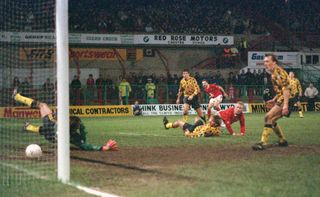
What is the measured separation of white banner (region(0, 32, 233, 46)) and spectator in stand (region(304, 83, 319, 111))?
21.3 feet

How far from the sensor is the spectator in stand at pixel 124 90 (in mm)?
32125

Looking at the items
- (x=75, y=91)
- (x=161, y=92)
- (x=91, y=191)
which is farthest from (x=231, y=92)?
(x=91, y=191)

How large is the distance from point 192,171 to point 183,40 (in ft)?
93.9

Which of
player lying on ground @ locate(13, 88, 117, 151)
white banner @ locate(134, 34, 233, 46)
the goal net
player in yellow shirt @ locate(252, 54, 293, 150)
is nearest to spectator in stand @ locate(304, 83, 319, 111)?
white banner @ locate(134, 34, 233, 46)

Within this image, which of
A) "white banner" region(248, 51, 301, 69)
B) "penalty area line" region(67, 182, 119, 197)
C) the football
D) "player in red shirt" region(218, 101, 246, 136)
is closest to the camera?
"penalty area line" region(67, 182, 119, 197)

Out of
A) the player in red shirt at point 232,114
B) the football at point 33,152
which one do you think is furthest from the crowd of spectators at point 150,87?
the football at point 33,152

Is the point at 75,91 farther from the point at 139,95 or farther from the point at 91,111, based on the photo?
the point at 139,95

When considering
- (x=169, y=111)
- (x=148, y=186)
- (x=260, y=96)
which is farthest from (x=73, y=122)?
(x=260, y=96)

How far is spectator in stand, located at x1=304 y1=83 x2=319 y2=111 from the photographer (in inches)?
1371

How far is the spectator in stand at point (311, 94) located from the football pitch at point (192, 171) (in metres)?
21.0

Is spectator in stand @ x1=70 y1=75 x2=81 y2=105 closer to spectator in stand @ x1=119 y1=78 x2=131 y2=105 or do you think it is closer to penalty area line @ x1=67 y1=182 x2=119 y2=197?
spectator in stand @ x1=119 y1=78 x2=131 y2=105

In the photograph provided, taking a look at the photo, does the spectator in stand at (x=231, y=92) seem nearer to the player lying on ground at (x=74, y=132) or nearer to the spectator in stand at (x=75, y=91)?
the spectator in stand at (x=75, y=91)

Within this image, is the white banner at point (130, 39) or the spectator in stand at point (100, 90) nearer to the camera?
the white banner at point (130, 39)

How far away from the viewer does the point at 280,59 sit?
3884 centimetres
